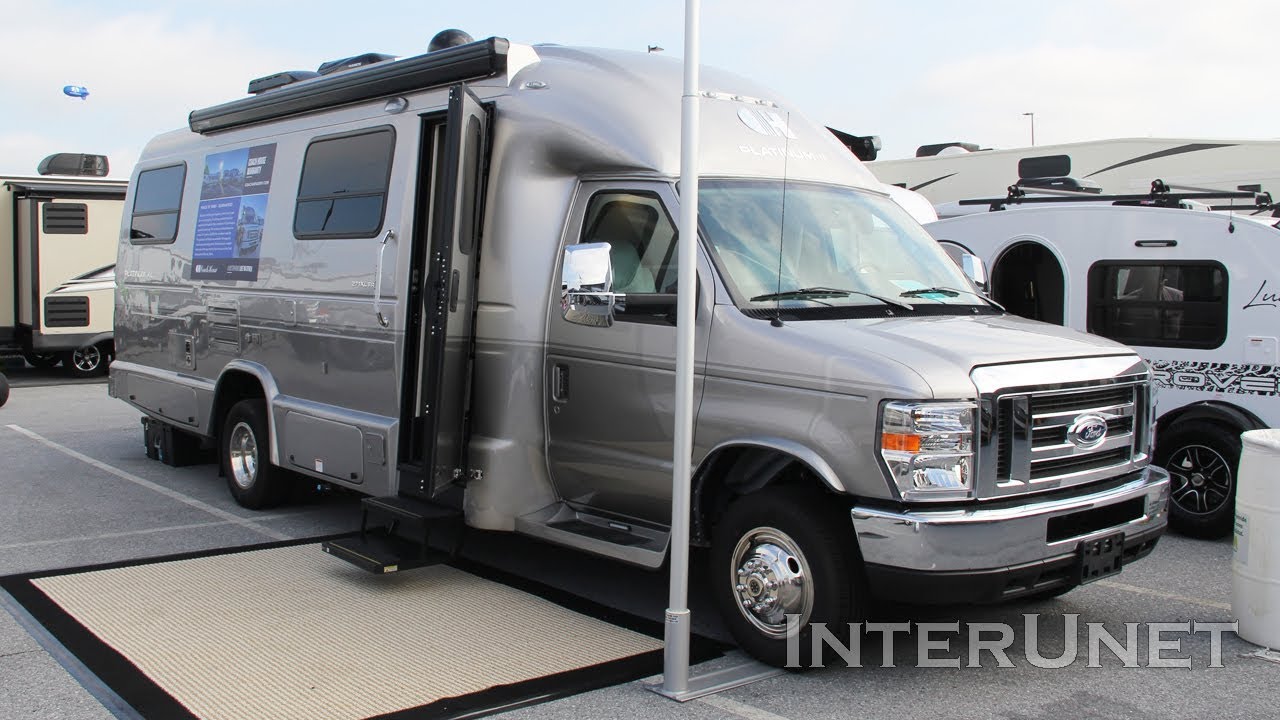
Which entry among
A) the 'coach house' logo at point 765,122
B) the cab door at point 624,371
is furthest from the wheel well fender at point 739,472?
the 'coach house' logo at point 765,122

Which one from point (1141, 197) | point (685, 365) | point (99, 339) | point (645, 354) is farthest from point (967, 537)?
point (99, 339)

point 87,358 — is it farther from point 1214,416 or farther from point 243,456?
point 1214,416

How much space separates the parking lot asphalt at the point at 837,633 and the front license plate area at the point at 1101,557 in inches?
19.0

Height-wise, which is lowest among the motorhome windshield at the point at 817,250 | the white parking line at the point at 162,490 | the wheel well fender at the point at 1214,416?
the white parking line at the point at 162,490

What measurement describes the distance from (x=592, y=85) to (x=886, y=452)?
2646 millimetres

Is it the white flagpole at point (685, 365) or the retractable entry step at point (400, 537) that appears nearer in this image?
the white flagpole at point (685, 365)

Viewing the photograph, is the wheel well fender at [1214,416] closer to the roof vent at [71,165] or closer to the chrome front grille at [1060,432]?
the chrome front grille at [1060,432]

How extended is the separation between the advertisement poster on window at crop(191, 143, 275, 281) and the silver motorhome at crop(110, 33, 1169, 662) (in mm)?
60

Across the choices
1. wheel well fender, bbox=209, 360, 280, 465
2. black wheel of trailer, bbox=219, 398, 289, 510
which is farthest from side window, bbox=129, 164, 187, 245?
black wheel of trailer, bbox=219, 398, 289, 510

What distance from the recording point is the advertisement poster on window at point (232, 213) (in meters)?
8.27

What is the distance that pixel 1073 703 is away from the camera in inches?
189

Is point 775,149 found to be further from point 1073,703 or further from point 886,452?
point 1073,703

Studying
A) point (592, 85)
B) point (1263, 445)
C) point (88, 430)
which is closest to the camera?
point (1263, 445)

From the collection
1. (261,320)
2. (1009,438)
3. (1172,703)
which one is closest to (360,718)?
(1009,438)
